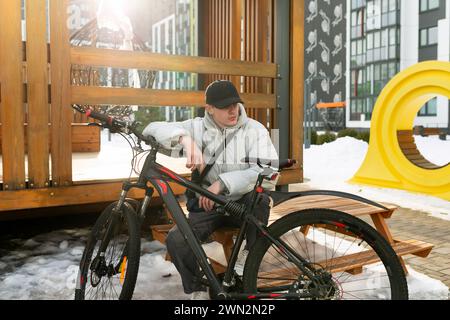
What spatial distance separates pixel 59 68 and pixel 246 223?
2.71 meters

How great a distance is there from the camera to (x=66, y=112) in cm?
481

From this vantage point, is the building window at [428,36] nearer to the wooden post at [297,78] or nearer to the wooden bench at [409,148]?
the wooden bench at [409,148]

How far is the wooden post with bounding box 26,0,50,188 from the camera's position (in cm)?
461

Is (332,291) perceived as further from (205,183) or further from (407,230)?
(407,230)

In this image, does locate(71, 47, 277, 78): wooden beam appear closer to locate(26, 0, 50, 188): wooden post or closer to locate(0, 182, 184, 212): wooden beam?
locate(26, 0, 50, 188): wooden post

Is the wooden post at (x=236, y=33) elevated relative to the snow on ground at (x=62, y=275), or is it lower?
elevated

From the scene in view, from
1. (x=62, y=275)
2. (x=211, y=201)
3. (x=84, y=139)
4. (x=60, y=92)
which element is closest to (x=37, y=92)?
(x=60, y=92)

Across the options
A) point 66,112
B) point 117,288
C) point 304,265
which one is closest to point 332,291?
point 304,265

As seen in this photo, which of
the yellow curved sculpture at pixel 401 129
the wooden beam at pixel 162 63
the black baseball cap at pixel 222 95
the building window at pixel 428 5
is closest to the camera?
the black baseball cap at pixel 222 95

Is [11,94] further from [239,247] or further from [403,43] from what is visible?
[403,43]

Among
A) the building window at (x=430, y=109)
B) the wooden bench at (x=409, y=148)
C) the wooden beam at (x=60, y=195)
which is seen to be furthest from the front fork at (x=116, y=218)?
the building window at (x=430, y=109)

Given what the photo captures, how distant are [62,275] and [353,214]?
2.59m

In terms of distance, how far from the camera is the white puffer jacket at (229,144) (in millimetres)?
3180

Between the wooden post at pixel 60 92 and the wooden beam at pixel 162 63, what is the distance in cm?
Result: 13
